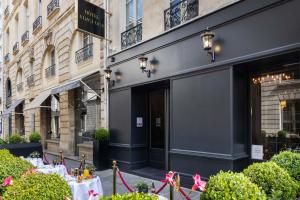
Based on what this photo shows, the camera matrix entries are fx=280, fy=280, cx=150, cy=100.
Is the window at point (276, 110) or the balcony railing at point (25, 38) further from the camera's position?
the balcony railing at point (25, 38)

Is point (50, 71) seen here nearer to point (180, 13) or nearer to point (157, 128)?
point (157, 128)

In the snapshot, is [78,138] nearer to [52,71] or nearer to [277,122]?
[52,71]

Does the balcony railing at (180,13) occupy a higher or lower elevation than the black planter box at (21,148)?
higher

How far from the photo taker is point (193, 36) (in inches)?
281

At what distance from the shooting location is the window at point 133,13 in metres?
9.91

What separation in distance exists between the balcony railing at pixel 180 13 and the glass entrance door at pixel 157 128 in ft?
7.18

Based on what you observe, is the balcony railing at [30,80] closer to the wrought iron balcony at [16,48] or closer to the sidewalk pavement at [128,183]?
the wrought iron balcony at [16,48]

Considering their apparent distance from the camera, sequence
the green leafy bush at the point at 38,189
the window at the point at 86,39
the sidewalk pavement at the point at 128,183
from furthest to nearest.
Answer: the window at the point at 86,39
the sidewalk pavement at the point at 128,183
the green leafy bush at the point at 38,189

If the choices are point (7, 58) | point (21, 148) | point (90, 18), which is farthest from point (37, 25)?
point (7, 58)

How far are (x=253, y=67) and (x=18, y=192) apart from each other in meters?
5.31

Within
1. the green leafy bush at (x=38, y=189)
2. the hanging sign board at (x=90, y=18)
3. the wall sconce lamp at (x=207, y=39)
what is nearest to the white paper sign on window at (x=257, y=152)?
the wall sconce lamp at (x=207, y=39)

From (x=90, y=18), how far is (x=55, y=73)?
22.5 ft

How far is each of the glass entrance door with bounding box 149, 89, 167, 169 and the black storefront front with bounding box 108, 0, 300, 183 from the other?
3.37ft

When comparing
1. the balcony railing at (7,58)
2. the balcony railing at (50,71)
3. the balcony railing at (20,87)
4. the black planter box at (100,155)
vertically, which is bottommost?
the black planter box at (100,155)
